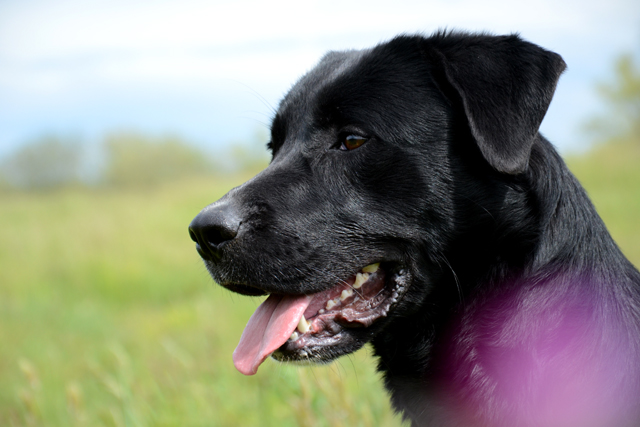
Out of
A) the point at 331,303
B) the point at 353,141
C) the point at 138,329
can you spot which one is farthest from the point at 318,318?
the point at 138,329

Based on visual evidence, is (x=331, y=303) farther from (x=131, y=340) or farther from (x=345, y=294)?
(x=131, y=340)

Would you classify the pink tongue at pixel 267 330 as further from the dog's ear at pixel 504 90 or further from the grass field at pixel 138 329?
the dog's ear at pixel 504 90

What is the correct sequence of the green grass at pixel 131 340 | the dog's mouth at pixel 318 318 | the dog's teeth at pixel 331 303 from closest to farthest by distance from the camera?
the dog's mouth at pixel 318 318, the dog's teeth at pixel 331 303, the green grass at pixel 131 340

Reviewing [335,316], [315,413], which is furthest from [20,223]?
[335,316]

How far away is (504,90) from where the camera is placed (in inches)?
77.9

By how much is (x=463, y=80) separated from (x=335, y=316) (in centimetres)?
109

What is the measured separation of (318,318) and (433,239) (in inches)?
22.8

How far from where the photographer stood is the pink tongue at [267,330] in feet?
6.34

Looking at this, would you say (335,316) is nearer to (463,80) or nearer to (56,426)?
(463,80)

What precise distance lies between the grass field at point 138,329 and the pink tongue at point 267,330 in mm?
701

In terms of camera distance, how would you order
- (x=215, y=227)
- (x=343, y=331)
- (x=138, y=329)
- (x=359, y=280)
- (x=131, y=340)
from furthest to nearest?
(x=138, y=329), (x=131, y=340), (x=359, y=280), (x=343, y=331), (x=215, y=227)

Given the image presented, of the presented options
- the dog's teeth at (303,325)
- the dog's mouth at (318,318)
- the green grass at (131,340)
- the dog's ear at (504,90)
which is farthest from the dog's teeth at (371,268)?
the dog's ear at (504,90)

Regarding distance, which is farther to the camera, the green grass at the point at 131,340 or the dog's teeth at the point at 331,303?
the green grass at the point at 131,340

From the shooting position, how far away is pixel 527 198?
6.65ft
